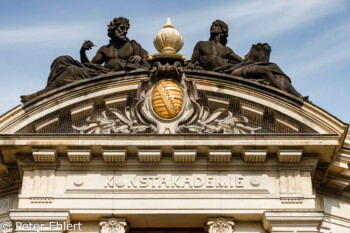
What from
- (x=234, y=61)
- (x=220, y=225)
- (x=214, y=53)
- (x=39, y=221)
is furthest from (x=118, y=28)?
(x=220, y=225)

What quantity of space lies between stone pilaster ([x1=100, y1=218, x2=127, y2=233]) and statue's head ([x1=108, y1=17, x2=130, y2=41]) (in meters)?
4.73

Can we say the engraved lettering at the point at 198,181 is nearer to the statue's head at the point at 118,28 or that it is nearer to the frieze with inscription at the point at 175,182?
the frieze with inscription at the point at 175,182

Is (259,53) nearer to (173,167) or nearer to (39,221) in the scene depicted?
(173,167)

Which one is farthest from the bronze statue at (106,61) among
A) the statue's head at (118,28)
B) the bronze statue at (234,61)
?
the bronze statue at (234,61)

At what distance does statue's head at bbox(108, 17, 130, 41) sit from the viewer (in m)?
21.9

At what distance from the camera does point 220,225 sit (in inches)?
748

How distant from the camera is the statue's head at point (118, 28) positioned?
2188 cm

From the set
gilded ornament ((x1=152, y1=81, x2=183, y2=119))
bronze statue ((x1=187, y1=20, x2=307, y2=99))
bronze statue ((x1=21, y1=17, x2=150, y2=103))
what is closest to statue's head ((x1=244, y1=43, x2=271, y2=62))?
bronze statue ((x1=187, y1=20, x2=307, y2=99))

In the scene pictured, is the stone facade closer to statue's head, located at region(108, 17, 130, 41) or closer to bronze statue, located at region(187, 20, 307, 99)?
bronze statue, located at region(187, 20, 307, 99)

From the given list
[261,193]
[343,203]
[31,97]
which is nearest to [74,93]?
[31,97]

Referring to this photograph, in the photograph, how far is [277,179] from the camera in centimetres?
1941

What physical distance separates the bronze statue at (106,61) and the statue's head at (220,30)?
5.37ft

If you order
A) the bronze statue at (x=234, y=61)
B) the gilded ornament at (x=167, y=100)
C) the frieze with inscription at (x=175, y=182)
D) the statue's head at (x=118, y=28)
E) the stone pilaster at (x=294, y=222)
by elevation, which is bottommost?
the stone pilaster at (x=294, y=222)

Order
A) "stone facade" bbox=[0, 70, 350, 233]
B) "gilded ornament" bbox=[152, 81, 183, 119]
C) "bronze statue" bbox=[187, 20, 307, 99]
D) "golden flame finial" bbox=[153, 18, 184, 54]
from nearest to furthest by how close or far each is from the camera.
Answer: "stone facade" bbox=[0, 70, 350, 233] → "gilded ornament" bbox=[152, 81, 183, 119] → "bronze statue" bbox=[187, 20, 307, 99] → "golden flame finial" bbox=[153, 18, 184, 54]
